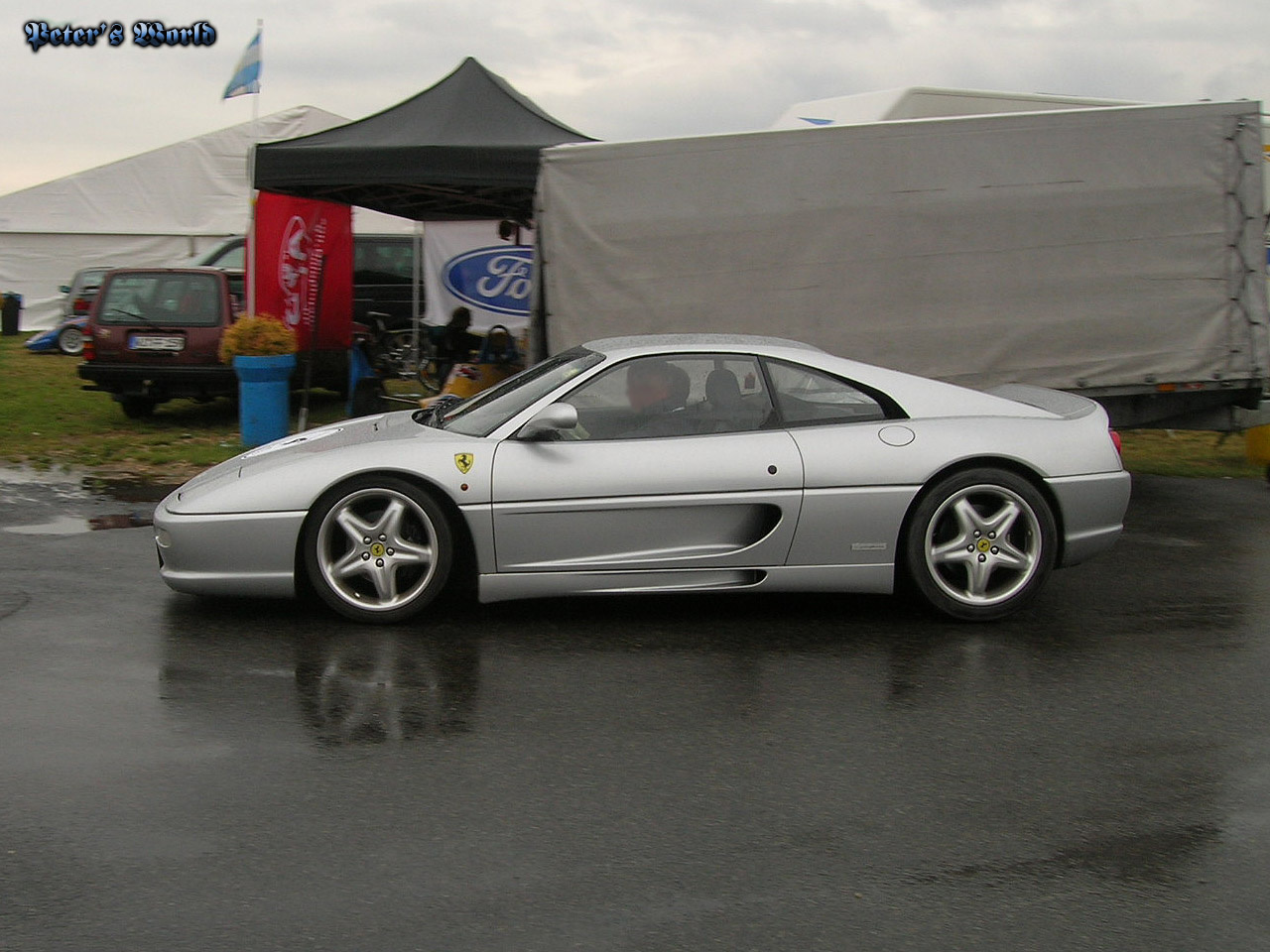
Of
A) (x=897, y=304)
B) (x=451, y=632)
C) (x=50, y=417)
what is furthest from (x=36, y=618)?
(x=50, y=417)

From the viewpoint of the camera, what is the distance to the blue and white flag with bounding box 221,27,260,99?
14.1 meters

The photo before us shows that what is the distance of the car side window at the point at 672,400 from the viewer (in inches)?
230

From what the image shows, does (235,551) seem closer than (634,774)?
No

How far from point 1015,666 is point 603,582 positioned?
167 centimetres

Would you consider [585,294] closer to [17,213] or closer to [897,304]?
[897,304]

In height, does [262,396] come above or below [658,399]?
below

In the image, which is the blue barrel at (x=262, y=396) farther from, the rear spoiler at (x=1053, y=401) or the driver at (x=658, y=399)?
the rear spoiler at (x=1053, y=401)

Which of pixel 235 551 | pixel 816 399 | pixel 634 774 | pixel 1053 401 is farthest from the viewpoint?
pixel 1053 401

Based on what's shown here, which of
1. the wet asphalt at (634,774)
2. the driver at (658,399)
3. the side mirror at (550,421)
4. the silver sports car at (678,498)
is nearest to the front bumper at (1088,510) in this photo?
the silver sports car at (678,498)

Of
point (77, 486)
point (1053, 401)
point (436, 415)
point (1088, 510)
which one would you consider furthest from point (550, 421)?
point (77, 486)

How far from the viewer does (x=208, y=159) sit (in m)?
26.2

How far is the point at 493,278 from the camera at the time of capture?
16344 millimetres

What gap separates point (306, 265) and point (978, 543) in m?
9.11

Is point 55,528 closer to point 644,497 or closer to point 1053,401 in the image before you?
point 644,497
